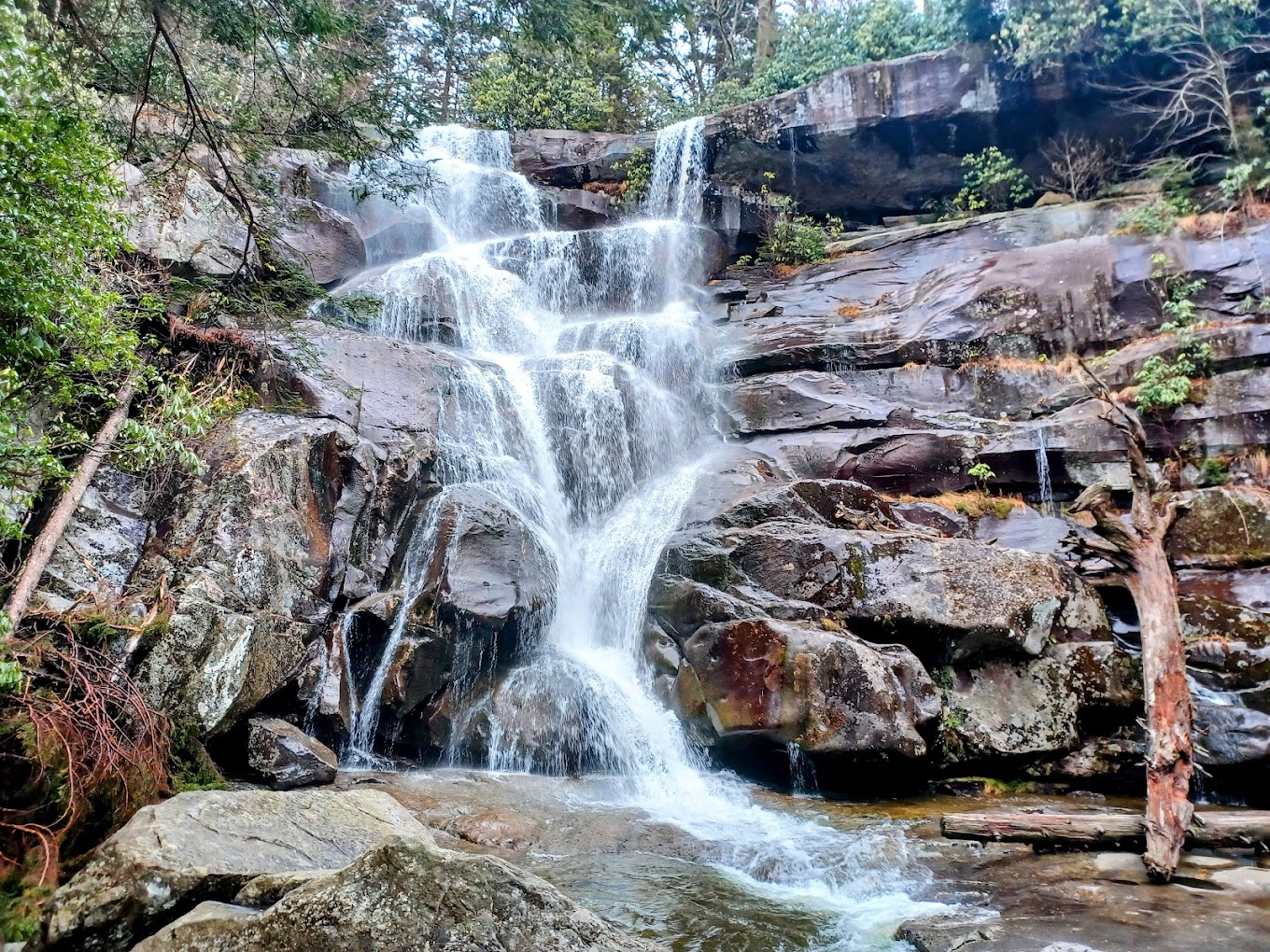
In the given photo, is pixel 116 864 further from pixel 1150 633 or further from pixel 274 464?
pixel 1150 633

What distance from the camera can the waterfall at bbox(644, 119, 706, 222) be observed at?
1889 centimetres

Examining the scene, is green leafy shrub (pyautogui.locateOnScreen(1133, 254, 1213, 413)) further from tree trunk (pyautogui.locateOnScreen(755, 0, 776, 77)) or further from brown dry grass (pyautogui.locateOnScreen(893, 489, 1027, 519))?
tree trunk (pyautogui.locateOnScreen(755, 0, 776, 77))

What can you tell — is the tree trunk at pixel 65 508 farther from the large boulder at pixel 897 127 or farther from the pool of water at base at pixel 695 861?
the large boulder at pixel 897 127

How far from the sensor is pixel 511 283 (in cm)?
1628

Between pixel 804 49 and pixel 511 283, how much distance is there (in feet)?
34.4

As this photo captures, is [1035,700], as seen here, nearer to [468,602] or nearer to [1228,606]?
[1228,606]

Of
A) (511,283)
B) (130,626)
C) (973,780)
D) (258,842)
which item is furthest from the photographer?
(511,283)

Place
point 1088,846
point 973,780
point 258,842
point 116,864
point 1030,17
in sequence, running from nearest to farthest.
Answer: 1. point 116,864
2. point 258,842
3. point 1088,846
4. point 973,780
5. point 1030,17

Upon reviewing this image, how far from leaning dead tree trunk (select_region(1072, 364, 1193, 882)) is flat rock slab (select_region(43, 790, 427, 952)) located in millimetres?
5434

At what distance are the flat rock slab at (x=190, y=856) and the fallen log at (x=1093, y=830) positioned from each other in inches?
171

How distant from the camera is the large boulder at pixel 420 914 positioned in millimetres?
2736

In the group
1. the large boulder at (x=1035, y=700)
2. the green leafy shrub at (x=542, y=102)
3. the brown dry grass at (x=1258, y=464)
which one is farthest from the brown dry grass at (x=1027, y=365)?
the green leafy shrub at (x=542, y=102)

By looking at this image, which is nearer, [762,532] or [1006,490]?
Answer: [762,532]

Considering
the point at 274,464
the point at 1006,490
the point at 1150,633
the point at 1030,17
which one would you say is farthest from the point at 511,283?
the point at 1150,633
